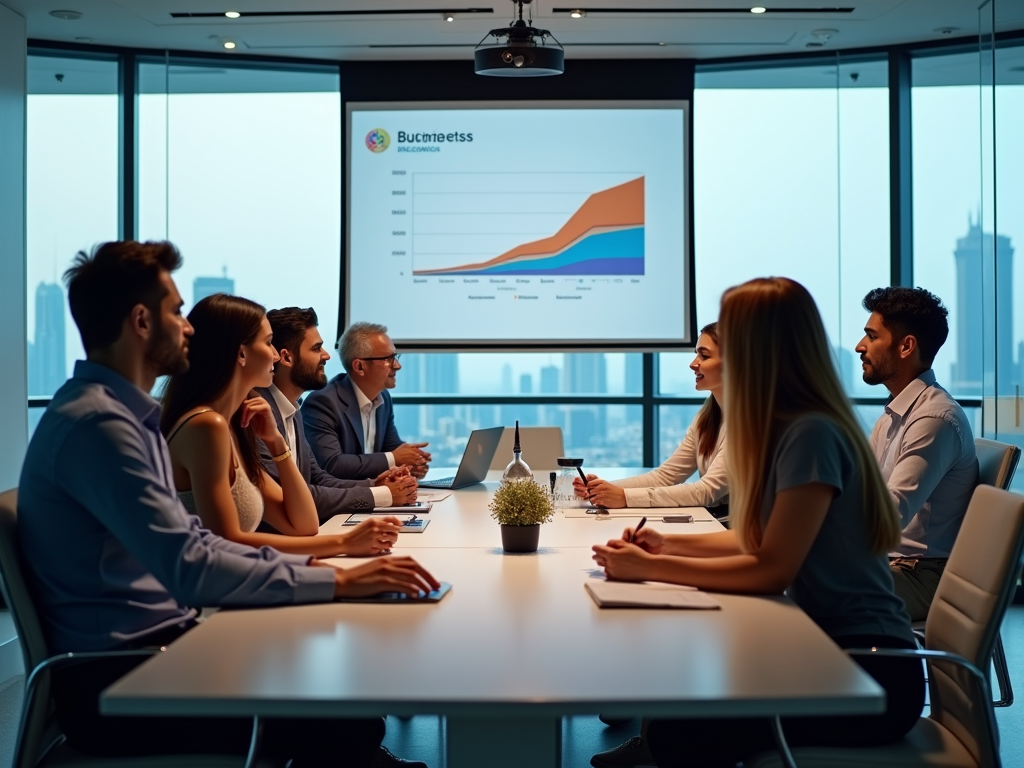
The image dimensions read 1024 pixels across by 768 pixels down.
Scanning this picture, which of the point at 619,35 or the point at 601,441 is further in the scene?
the point at 601,441

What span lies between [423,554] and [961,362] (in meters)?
4.46

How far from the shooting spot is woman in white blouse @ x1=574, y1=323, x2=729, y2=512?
381 cm

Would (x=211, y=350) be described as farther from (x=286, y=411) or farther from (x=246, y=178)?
(x=246, y=178)

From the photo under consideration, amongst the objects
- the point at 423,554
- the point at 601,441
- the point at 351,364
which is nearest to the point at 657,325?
the point at 601,441

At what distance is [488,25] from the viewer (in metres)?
5.98

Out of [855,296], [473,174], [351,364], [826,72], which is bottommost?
[351,364]

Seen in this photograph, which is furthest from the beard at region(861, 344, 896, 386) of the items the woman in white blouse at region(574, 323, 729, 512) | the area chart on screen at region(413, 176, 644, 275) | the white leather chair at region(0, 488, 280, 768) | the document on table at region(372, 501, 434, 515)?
the area chart on screen at region(413, 176, 644, 275)

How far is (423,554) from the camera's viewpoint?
2879 millimetres

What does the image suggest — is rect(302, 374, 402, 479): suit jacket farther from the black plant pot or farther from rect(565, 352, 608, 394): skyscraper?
rect(565, 352, 608, 394): skyscraper

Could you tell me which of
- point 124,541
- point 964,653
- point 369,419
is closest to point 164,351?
point 124,541

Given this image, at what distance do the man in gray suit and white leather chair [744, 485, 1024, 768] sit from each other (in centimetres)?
182

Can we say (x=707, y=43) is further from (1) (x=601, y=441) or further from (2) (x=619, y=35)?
(1) (x=601, y=441)

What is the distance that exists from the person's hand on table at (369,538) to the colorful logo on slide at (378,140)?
14.5ft

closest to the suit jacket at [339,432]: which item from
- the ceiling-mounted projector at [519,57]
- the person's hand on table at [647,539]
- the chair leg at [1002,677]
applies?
the ceiling-mounted projector at [519,57]
